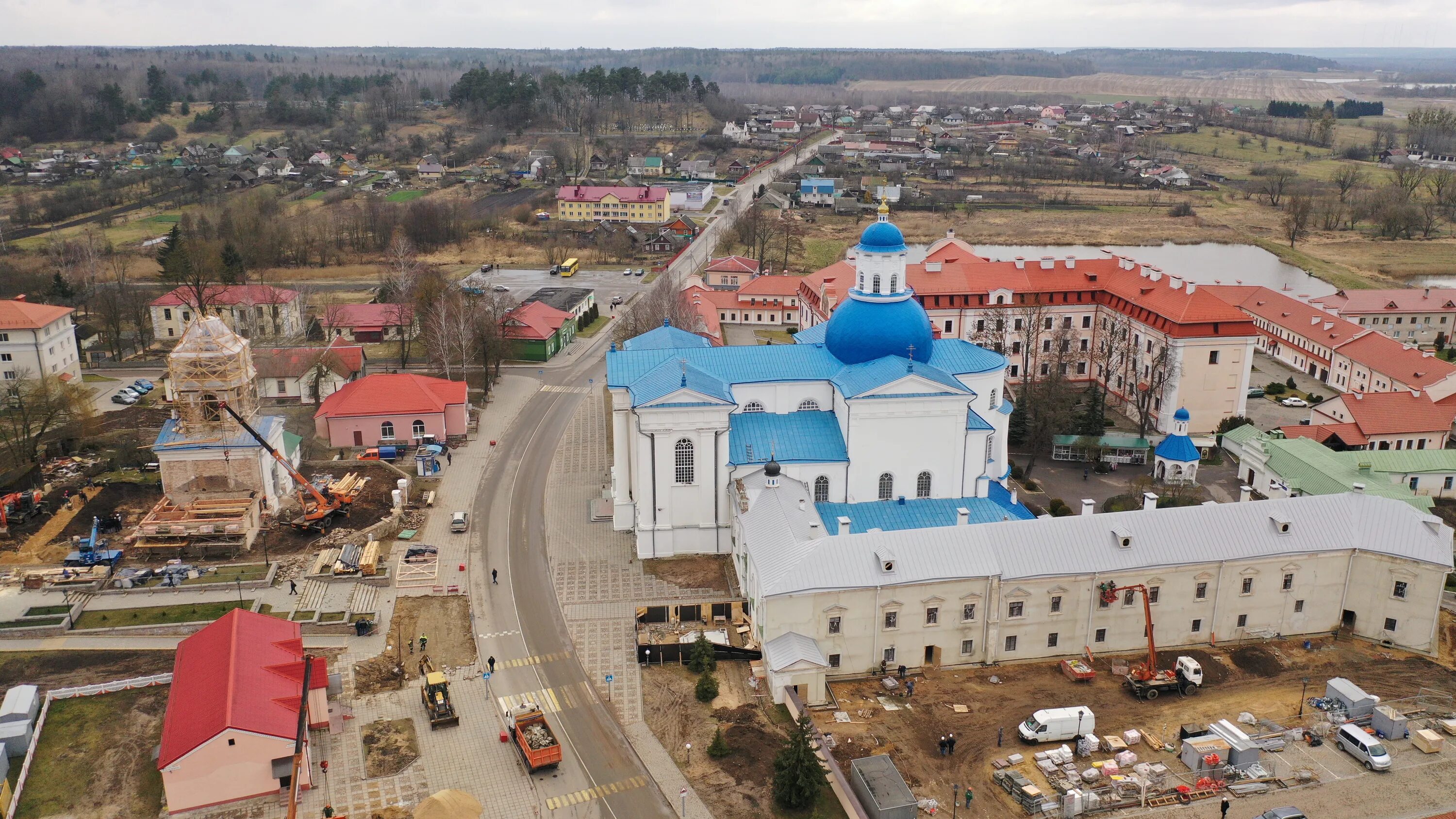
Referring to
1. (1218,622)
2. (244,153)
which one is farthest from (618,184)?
(1218,622)

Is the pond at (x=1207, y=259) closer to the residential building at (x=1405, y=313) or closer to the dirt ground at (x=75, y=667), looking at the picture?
the residential building at (x=1405, y=313)

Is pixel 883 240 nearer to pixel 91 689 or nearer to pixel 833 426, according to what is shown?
pixel 833 426

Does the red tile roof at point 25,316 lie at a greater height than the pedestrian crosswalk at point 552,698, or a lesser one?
greater

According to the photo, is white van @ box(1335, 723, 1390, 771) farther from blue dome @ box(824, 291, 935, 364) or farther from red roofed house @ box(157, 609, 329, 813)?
red roofed house @ box(157, 609, 329, 813)

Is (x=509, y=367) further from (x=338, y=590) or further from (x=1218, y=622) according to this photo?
(x=1218, y=622)

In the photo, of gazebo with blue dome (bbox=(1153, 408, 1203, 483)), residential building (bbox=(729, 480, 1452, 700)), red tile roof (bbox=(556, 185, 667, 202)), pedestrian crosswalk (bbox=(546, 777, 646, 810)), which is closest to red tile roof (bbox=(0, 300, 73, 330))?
residential building (bbox=(729, 480, 1452, 700))

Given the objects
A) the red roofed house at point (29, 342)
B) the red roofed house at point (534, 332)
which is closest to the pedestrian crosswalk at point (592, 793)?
the red roofed house at point (534, 332)
